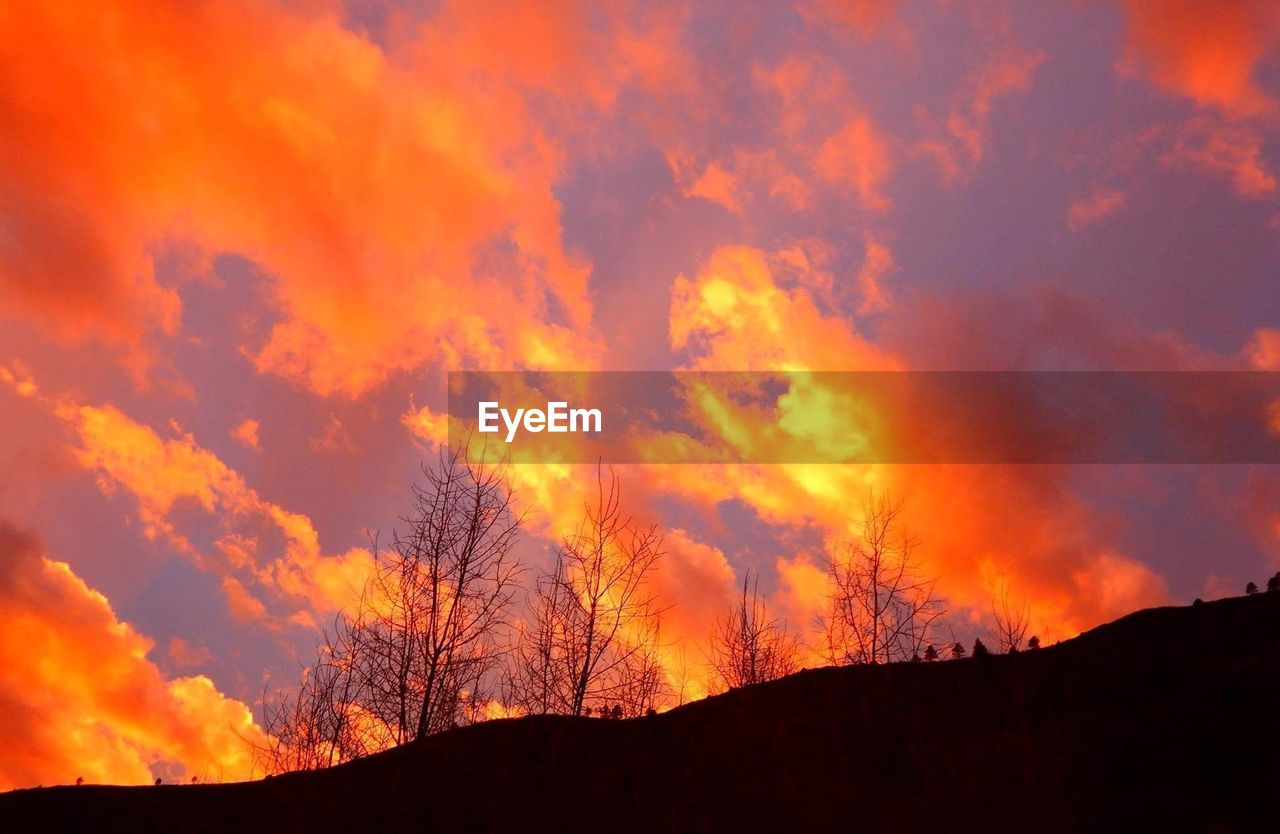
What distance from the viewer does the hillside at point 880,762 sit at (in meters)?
11.3

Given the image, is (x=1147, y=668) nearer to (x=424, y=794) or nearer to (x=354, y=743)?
(x=424, y=794)

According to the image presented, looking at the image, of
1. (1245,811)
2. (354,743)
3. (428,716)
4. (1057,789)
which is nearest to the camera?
(1245,811)

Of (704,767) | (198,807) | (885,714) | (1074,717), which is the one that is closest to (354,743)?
(198,807)

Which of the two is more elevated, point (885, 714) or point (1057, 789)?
point (885, 714)

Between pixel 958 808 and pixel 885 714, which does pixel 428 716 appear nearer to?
pixel 885 714

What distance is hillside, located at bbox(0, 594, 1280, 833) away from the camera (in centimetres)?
1129

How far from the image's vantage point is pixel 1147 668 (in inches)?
529

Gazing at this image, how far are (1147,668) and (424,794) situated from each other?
11094mm

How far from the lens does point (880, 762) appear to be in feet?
42.5

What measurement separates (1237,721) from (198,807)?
15.3 m

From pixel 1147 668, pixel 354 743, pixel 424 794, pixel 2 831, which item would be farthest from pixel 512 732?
pixel 354 743

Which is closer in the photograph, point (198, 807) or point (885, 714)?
point (885, 714)

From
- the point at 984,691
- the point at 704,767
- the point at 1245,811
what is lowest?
the point at 1245,811

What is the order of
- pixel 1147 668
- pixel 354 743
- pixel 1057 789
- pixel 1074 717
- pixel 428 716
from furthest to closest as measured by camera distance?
pixel 354 743 < pixel 428 716 < pixel 1147 668 < pixel 1074 717 < pixel 1057 789
